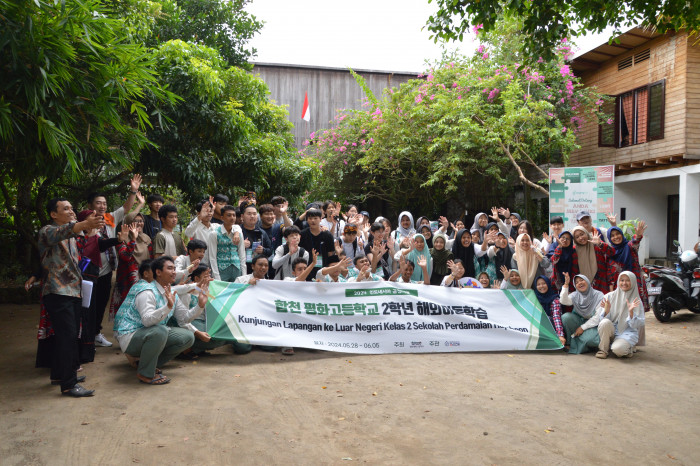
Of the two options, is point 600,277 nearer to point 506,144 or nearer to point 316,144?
point 506,144

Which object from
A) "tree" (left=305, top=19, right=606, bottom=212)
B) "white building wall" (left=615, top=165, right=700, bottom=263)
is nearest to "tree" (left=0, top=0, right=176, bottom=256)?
"tree" (left=305, top=19, right=606, bottom=212)

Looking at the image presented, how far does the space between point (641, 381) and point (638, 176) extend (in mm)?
11139

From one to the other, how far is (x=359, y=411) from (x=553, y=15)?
5328 millimetres

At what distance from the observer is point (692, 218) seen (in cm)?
1359

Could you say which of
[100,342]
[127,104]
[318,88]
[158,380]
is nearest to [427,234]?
[127,104]

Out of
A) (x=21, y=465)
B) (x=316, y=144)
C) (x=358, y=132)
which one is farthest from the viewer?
(x=316, y=144)

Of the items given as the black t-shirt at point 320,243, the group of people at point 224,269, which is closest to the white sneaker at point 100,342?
the group of people at point 224,269

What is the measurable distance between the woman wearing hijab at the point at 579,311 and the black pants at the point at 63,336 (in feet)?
17.6

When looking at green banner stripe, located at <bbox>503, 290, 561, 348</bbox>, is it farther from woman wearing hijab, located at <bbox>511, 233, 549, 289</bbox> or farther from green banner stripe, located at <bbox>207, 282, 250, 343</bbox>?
green banner stripe, located at <bbox>207, 282, 250, 343</bbox>

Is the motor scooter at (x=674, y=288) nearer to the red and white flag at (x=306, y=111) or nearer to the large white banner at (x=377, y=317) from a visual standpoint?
the large white banner at (x=377, y=317)

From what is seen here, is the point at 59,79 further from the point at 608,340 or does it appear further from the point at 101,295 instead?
the point at 608,340

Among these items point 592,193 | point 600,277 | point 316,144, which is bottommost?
point 600,277

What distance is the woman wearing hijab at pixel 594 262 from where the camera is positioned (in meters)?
7.29

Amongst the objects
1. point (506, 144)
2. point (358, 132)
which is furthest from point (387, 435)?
point (358, 132)
